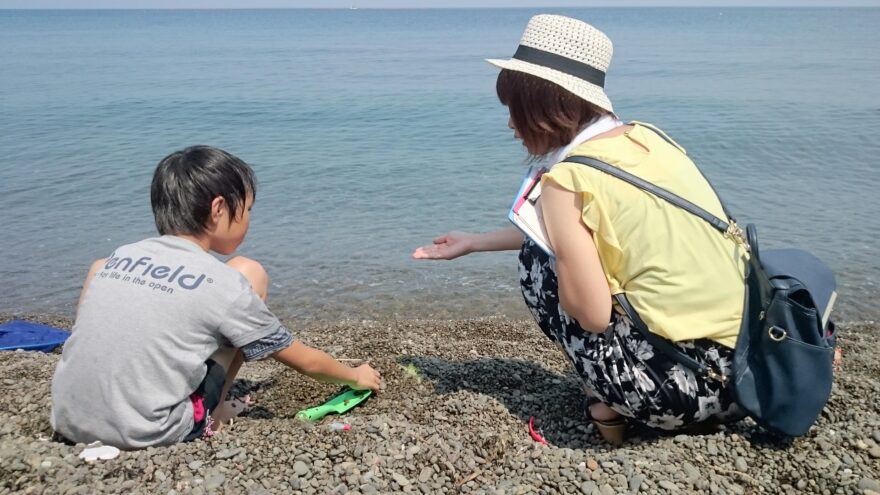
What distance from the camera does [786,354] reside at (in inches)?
110

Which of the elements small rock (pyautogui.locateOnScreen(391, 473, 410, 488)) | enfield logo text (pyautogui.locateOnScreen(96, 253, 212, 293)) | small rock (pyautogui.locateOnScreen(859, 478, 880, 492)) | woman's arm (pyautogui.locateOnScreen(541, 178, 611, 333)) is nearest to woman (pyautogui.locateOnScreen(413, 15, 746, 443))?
woman's arm (pyautogui.locateOnScreen(541, 178, 611, 333))

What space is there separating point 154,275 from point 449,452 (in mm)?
1365

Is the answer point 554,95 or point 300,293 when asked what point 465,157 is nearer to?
point 300,293

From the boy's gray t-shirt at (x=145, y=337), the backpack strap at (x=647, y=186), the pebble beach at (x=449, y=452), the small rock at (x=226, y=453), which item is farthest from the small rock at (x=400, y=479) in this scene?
the backpack strap at (x=647, y=186)

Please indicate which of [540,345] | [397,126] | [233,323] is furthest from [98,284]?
[397,126]

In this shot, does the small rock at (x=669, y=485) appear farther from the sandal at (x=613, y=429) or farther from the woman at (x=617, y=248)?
the sandal at (x=613, y=429)

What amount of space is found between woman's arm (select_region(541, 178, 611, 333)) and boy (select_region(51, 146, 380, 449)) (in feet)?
3.88

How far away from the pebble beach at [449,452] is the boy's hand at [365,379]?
8 cm

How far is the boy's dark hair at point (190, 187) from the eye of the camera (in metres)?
2.99

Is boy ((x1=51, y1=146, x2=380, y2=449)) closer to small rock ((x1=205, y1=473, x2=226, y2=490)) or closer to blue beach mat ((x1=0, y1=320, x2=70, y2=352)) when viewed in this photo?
small rock ((x1=205, y1=473, x2=226, y2=490))

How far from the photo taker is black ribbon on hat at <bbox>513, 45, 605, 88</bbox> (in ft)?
9.49

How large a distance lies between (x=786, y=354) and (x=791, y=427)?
1.06 ft

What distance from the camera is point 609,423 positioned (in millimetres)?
3270

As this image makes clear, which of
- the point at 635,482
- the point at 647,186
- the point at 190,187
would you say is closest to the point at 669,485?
the point at 635,482
